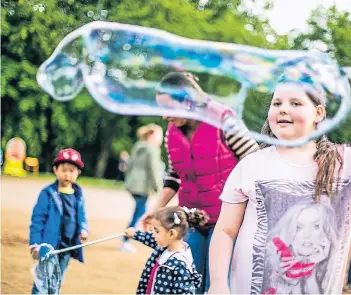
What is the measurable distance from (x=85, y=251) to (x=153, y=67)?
868 millimetres

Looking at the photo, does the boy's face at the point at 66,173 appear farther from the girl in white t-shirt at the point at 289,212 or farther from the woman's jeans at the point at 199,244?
the girl in white t-shirt at the point at 289,212

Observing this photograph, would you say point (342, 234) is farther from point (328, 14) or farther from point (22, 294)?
point (22, 294)

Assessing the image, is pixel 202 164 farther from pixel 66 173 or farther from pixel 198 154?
pixel 66 173

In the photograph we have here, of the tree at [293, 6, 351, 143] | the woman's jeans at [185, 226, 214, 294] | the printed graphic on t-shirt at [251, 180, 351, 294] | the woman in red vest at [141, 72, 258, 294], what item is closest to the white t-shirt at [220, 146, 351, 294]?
the printed graphic on t-shirt at [251, 180, 351, 294]

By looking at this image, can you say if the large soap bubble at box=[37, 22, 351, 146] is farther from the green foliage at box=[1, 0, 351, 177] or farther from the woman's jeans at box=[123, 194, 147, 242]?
the woman's jeans at box=[123, 194, 147, 242]

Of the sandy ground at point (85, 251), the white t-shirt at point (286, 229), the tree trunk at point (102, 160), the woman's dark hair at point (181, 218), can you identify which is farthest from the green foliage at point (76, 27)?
the white t-shirt at point (286, 229)

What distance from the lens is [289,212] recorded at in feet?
6.09

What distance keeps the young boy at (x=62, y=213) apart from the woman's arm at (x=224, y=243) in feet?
2.86

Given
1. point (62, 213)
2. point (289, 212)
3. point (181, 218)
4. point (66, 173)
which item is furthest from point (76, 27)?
point (289, 212)

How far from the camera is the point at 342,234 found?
6.12 ft

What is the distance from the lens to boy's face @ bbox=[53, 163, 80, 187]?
2520 mm

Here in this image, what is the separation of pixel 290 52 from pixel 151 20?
489 millimetres

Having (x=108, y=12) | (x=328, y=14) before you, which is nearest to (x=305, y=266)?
(x=328, y=14)

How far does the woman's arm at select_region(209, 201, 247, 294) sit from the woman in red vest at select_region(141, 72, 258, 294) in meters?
0.43
